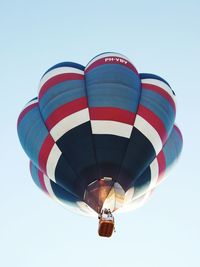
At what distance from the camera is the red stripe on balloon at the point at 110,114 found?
11039 millimetres

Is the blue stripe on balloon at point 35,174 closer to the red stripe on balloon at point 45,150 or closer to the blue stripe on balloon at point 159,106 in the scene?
the red stripe on balloon at point 45,150

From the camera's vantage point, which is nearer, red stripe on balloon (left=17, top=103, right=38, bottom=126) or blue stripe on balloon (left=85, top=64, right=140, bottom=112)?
blue stripe on balloon (left=85, top=64, right=140, bottom=112)

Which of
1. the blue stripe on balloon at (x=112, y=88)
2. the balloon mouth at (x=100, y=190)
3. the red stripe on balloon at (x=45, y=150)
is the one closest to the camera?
Result: the balloon mouth at (x=100, y=190)

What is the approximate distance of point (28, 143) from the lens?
11.8m

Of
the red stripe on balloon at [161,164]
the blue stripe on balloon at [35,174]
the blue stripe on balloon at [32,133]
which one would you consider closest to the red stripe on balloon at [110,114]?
the blue stripe on balloon at [32,133]

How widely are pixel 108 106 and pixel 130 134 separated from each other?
26.5 inches

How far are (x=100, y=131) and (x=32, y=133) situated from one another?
4.94ft

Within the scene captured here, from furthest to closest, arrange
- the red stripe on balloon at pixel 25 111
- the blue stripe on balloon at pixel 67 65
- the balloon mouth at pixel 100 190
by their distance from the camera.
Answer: the red stripe on balloon at pixel 25 111 < the blue stripe on balloon at pixel 67 65 < the balloon mouth at pixel 100 190

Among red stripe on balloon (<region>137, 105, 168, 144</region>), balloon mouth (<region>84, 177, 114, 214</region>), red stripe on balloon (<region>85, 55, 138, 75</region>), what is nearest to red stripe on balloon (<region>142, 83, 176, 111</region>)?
red stripe on balloon (<region>85, 55, 138, 75</region>)

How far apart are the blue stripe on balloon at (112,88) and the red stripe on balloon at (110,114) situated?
0.08 m

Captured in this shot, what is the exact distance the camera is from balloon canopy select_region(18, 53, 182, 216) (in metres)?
11.0

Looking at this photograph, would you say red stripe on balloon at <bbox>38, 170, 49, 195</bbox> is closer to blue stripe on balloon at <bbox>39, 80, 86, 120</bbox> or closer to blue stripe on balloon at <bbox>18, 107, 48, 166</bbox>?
blue stripe on balloon at <bbox>18, 107, 48, 166</bbox>

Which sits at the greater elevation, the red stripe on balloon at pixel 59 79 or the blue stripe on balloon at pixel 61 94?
the red stripe on balloon at pixel 59 79

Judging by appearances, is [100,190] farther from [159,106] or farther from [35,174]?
[35,174]
